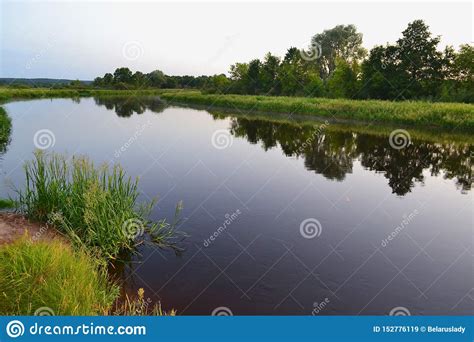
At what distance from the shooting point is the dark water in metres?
8.30

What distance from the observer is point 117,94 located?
397 feet

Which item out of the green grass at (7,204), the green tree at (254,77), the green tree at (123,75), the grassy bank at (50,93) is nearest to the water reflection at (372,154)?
the green grass at (7,204)

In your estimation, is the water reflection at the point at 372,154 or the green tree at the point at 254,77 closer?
the water reflection at the point at 372,154

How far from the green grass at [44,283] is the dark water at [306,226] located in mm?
2041

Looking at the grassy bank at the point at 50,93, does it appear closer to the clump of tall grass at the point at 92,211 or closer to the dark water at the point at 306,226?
the dark water at the point at 306,226

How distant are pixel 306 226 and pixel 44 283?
8057 mm

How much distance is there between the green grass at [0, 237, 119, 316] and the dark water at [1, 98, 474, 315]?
6.70 ft

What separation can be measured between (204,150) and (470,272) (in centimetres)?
1859

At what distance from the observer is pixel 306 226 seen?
1208 centimetres

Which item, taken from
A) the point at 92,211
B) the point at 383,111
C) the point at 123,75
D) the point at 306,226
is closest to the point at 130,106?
the point at 383,111

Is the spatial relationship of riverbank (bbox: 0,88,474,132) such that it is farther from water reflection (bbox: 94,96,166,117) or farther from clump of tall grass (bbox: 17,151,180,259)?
clump of tall grass (bbox: 17,151,180,259)

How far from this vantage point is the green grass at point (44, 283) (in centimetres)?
584

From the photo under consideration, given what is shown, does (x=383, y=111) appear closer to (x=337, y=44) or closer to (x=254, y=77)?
(x=254, y=77)

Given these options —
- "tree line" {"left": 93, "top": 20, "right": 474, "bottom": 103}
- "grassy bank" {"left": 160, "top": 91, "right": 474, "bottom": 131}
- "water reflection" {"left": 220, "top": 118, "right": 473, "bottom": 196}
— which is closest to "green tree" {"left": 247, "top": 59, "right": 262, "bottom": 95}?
"tree line" {"left": 93, "top": 20, "right": 474, "bottom": 103}
